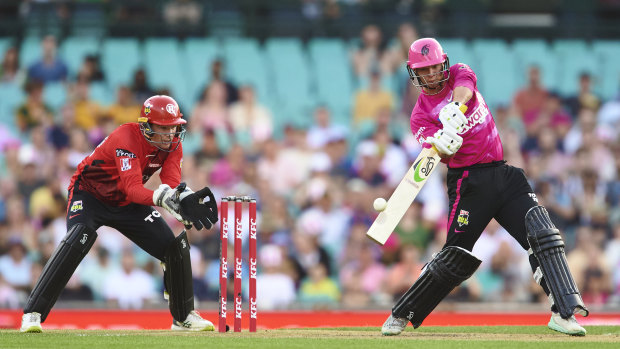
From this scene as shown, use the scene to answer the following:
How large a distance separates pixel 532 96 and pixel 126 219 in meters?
7.68

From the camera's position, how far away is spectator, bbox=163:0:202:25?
14.9m

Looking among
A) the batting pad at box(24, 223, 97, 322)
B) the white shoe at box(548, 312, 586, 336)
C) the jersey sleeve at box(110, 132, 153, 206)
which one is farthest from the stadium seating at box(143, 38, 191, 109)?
the white shoe at box(548, 312, 586, 336)

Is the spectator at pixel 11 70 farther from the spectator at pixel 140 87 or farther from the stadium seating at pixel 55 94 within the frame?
the spectator at pixel 140 87

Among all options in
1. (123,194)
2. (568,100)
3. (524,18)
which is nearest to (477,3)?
(524,18)

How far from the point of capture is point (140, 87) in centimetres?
1388

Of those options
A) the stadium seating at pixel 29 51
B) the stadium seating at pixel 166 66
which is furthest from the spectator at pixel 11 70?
the stadium seating at pixel 166 66

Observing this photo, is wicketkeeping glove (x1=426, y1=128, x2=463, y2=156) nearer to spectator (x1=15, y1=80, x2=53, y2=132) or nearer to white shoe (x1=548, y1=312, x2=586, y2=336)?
white shoe (x1=548, y1=312, x2=586, y2=336)

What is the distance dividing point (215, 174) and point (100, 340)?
578 centimetres

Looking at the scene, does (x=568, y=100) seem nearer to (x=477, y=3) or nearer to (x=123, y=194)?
(x=477, y=3)

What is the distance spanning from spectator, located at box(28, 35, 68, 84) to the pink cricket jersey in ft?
25.6

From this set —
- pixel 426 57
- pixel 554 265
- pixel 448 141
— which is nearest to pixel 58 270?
pixel 448 141

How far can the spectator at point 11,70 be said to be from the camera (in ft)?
46.8

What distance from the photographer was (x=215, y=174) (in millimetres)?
12742

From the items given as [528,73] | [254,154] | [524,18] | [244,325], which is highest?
[524,18]
